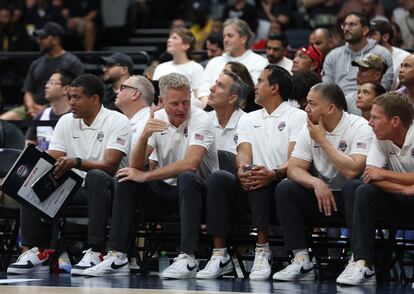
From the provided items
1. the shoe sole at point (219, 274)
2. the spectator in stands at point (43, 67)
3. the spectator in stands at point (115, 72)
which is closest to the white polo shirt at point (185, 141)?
the shoe sole at point (219, 274)

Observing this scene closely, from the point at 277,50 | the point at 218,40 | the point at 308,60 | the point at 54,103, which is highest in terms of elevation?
the point at 218,40

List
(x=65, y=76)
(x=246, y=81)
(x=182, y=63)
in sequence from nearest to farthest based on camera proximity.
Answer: (x=246, y=81)
(x=65, y=76)
(x=182, y=63)

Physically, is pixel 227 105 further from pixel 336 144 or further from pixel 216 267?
pixel 216 267

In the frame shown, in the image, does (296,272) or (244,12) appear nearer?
(296,272)

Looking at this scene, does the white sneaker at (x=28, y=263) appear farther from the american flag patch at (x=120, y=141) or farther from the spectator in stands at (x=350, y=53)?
the spectator in stands at (x=350, y=53)

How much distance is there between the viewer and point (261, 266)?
10625mm

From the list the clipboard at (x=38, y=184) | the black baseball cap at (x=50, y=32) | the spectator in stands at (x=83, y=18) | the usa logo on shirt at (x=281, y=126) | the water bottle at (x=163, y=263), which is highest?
the spectator in stands at (x=83, y=18)

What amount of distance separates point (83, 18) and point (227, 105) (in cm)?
861

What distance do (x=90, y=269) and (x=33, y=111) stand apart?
215 inches

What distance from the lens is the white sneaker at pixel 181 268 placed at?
10.6 meters

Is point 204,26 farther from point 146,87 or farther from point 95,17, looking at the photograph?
point 146,87

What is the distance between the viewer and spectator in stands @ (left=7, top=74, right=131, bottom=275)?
11.0 m

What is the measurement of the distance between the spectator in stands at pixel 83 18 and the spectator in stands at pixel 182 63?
189 inches

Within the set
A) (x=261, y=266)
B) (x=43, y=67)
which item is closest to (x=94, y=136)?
(x=261, y=266)
